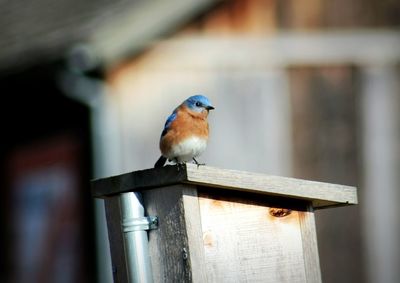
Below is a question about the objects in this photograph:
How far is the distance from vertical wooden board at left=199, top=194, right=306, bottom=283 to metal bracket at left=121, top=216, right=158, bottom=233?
0.52 ft

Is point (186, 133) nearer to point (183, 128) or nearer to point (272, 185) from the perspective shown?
point (183, 128)

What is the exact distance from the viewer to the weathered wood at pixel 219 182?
11.1 feet

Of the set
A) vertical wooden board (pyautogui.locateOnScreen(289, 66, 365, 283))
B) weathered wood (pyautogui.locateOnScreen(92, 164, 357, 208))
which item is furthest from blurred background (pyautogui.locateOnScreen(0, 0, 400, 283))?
weathered wood (pyautogui.locateOnScreen(92, 164, 357, 208))

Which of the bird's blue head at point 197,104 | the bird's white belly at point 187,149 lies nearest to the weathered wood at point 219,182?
the bird's white belly at point 187,149

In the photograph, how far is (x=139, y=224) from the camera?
3455 mm

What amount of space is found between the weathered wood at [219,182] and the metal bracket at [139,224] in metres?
0.10

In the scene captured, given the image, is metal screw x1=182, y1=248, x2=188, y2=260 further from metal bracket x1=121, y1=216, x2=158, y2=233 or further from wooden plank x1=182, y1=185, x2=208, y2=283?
metal bracket x1=121, y1=216, x2=158, y2=233

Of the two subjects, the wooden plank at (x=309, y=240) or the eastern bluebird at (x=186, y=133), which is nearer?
the wooden plank at (x=309, y=240)

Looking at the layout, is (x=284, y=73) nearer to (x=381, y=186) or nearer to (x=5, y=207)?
(x=381, y=186)

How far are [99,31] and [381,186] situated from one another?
106 inches

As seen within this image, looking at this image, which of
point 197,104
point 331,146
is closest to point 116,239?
point 197,104

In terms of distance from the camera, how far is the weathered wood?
339 cm

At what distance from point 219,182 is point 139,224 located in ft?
0.94

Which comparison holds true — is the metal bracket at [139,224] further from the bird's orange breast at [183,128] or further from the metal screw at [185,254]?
the bird's orange breast at [183,128]
